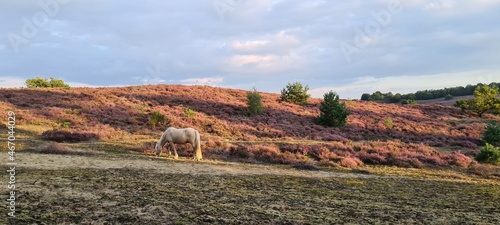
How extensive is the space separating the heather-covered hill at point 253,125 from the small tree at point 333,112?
3.96ft

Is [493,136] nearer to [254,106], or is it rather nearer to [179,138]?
[254,106]

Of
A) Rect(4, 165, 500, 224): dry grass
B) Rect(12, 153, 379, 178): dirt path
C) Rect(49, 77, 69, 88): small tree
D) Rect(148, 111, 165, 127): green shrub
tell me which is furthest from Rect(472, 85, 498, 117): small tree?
Rect(49, 77, 69, 88): small tree

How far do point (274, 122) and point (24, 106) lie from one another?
89.9 feet

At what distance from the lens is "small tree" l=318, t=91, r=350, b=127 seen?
3944 centimetres

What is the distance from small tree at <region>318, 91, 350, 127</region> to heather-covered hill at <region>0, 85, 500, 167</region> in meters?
1.21

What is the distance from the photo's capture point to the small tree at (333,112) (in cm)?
3944

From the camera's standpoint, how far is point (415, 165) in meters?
21.0

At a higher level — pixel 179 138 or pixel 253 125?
pixel 253 125

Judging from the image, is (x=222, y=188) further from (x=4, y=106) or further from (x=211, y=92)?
(x=211, y=92)

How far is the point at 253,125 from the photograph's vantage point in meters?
37.7

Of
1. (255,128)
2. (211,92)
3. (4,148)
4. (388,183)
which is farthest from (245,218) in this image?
(211,92)

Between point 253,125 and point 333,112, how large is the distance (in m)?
9.82

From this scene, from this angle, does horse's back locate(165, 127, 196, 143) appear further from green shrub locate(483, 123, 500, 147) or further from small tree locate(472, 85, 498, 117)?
small tree locate(472, 85, 498, 117)

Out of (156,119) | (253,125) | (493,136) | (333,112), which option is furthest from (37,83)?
(493,136)
